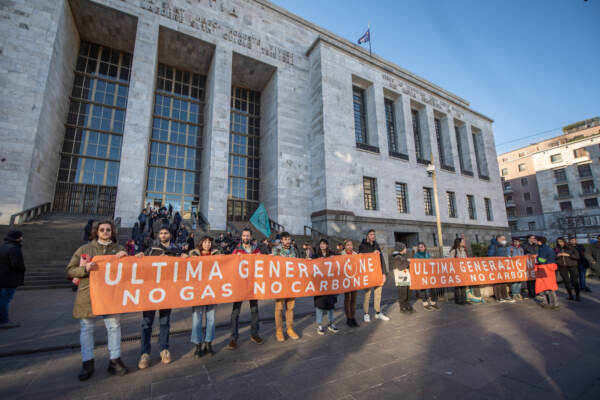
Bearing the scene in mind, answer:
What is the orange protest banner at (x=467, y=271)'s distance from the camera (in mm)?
7383

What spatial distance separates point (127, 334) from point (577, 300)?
Result: 41.5 ft

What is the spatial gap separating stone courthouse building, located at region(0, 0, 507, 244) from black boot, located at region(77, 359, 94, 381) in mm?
16019

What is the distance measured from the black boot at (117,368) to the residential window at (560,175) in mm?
66309

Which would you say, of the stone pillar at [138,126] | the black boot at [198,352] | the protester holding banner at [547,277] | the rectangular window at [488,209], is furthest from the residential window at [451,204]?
the black boot at [198,352]

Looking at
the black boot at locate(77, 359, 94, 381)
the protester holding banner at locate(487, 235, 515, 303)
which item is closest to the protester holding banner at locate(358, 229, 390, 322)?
the protester holding banner at locate(487, 235, 515, 303)

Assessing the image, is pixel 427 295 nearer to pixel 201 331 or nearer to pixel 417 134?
pixel 201 331

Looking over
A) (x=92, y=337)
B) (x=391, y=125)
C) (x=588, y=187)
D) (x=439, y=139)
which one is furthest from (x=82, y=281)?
(x=588, y=187)

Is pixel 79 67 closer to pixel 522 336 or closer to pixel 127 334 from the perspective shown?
pixel 127 334

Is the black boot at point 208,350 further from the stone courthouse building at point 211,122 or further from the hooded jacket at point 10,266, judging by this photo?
the stone courthouse building at point 211,122

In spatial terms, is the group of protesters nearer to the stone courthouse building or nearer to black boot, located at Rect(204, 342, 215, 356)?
black boot, located at Rect(204, 342, 215, 356)

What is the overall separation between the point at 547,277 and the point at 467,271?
6.53 feet

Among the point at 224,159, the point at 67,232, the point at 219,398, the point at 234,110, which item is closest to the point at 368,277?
the point at 219,398

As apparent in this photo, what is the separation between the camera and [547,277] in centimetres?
746

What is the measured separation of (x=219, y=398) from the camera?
9.75 feet
